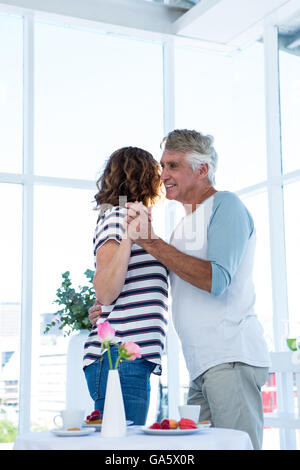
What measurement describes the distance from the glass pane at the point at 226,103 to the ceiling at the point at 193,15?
6.3 inches

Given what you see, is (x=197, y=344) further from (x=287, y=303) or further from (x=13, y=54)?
(x=13, y=54)

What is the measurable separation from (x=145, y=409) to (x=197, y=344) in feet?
0.81

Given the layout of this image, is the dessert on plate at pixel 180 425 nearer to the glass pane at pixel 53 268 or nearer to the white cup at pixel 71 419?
the white cup at pixel 71 419

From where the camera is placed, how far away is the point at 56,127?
4656 mm

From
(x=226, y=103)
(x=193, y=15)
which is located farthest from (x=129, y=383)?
(x=226, y=103)

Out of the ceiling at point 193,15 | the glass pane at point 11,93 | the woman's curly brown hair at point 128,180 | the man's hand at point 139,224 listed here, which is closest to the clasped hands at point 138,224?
the man's hand at point 139,224

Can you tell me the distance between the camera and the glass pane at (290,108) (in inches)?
176

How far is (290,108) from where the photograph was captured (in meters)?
4.54

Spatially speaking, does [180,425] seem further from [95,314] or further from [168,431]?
[95,314]

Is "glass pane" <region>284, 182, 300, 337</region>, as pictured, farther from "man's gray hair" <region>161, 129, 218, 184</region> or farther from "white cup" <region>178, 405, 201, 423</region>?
"white cup" <region>178, 405, 201, 423</region>

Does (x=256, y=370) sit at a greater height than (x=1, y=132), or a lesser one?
lesser

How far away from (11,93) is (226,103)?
68.8 inches

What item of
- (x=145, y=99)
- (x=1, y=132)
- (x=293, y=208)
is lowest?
(x=293, y=208)
